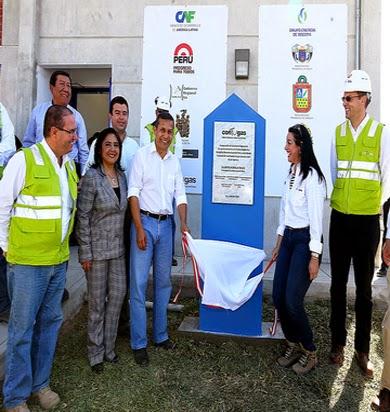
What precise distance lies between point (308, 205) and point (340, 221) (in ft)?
1.25

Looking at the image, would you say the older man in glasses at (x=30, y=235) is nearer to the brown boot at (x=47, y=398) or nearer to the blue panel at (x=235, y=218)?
the brown boot at (x=47, y=398)

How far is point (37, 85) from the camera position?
619 cm

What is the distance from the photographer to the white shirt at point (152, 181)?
3.43 meters

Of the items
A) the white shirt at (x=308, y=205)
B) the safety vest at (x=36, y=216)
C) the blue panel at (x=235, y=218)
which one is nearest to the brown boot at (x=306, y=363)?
the blue panel at (x=235, y=218)

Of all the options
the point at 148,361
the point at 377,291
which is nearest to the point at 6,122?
the point at 148,361

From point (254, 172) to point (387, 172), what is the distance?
3.58ft

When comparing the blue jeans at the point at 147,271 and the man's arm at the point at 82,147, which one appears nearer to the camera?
the blue jeans at the point at 147,271

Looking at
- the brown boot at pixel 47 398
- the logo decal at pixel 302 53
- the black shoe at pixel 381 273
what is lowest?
the brown boot at pixel 47 398

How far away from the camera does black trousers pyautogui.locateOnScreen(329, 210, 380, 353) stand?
3287mm

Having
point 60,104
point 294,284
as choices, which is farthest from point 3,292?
point 294,284

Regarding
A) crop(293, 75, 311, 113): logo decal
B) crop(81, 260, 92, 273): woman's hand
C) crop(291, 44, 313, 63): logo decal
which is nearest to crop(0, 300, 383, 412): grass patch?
crop(81, 260, 92, 273): woman's hand

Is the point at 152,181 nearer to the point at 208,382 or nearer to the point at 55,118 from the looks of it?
the point at 55,118

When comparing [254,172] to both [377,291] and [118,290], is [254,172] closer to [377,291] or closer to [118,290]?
[118,290]

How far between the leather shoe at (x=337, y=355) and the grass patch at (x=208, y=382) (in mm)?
54
